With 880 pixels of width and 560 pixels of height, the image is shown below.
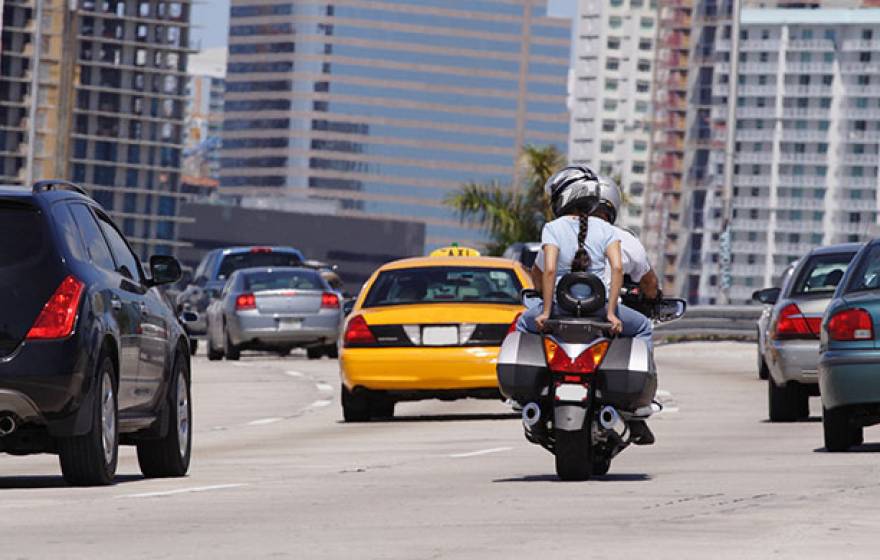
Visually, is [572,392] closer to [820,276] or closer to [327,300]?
[820,276]

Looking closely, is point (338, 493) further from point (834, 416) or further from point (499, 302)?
point (499, 302)

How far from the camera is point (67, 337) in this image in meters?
12.7

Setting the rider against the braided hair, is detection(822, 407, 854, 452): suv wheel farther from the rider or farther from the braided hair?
the braided hair

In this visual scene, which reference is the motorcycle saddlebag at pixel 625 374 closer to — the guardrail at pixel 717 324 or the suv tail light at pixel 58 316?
the suv tail light at pixel 58 316

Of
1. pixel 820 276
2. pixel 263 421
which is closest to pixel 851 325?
pixel 820 276

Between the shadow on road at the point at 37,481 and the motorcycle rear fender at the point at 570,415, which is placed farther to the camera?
the shadow on road at the point at 37,481

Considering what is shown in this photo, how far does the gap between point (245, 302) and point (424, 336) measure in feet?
57.7

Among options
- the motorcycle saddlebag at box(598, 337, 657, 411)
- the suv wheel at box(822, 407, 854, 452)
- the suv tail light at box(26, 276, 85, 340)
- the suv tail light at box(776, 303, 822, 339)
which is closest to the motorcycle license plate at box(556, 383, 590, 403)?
the motorcycle saddlebag at box(598, 337, 657, 411)

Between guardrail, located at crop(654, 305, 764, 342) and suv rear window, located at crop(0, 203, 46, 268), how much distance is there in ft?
114

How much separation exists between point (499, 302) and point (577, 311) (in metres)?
9.17

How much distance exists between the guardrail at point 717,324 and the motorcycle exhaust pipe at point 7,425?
35018 mm

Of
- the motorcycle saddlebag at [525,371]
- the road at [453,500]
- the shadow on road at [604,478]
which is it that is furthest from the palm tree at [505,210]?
the motorcycle saddlebag at [525,371]

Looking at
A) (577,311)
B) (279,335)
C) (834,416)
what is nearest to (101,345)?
(577,311)

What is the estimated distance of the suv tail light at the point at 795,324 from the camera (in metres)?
21.5
